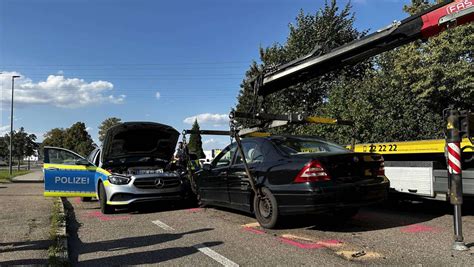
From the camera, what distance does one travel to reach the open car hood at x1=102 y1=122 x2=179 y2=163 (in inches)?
393

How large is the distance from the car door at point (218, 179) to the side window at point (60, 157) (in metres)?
3.83

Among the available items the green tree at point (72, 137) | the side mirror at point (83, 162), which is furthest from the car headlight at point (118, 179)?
the green tree at point (72, 137)

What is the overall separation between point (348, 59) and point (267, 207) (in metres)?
3.36

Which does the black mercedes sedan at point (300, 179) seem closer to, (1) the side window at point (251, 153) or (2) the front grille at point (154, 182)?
(1) the side window at point (251, 153)

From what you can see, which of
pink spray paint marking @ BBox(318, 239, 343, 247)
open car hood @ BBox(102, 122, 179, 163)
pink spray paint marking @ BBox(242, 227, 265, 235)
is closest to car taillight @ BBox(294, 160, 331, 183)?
pink spray paint marking @ BBox(318, 239, 343, 247)

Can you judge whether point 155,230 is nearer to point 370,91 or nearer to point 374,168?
point 374,168

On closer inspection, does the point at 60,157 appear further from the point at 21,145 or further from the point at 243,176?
the point at 21,145

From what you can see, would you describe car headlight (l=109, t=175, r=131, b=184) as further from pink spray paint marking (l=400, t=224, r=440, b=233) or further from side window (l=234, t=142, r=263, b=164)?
pink spray paint marking (l=400, t=224, r=440, b=233)

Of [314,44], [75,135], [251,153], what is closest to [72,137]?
[75,135]

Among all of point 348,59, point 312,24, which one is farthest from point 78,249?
point 312,24

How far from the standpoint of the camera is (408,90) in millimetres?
20766

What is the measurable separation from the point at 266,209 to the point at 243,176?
0.80 m

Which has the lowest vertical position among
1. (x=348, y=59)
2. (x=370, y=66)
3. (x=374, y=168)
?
(x=374, y=168)

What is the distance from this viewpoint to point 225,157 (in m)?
8.24
